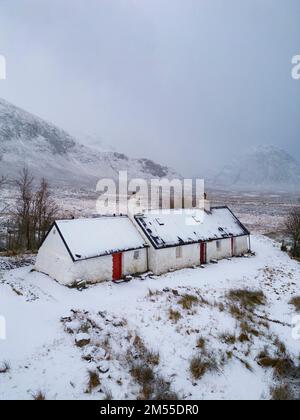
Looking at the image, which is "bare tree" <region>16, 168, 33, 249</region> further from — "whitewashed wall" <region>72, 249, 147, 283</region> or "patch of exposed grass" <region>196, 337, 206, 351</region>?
"patch of exposed grass" <region>196, 337, 206, 351</region>

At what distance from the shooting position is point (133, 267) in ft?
78.0

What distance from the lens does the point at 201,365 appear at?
1305 centimetres

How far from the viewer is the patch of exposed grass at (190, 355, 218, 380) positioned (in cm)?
1266

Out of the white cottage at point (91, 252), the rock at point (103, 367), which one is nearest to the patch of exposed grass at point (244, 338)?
the rock at point (103, 367)

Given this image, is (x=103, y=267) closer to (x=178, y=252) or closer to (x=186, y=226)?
(x=178, y=252)

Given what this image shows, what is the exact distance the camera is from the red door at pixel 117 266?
22.6 metres

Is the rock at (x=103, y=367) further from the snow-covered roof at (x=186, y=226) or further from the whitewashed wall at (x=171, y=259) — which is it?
the snow-covered roof at (x=186, y=226)

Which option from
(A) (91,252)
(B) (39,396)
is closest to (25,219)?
(A) (91,252)

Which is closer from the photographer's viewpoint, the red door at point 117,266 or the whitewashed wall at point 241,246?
the red door at point 117,266

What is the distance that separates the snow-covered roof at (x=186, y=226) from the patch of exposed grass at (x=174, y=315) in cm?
726

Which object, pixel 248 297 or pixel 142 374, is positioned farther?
pixel 248 297

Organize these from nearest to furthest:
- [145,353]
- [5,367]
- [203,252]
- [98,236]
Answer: [5,367]
[145,353]
[98,236]
[203,252]

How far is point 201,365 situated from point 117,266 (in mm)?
10954
